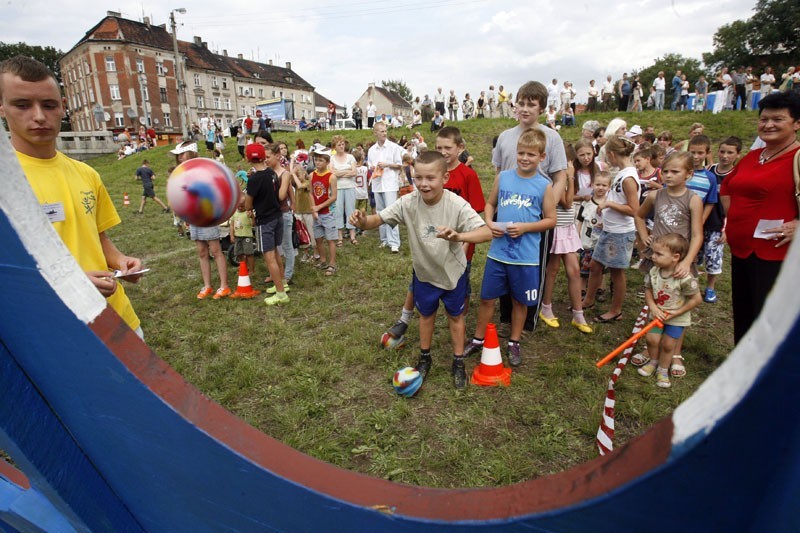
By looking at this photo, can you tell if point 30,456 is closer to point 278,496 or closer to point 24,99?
point 278,496

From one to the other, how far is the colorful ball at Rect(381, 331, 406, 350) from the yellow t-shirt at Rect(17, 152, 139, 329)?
239 centimetres

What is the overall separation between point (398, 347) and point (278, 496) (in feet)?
11.6

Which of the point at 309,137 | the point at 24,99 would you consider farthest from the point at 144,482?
the point at 309,137

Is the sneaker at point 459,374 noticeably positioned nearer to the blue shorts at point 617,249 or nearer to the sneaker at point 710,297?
the blue shorts at point 617,249

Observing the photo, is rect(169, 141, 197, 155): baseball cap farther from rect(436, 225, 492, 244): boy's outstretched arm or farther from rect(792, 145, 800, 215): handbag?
rect(792, 145, 800, 215): handbag

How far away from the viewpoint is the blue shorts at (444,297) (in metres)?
3.73

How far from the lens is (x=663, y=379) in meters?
3.68

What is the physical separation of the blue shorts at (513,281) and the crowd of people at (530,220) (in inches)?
0.4

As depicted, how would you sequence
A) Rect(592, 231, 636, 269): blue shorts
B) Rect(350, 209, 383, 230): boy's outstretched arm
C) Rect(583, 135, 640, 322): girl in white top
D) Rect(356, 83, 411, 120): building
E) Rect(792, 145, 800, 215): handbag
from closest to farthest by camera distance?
Rect(792, 145, 800, 215): handbag
Rect(350, 209, 383, 230): boy's outstretched arm
Rect(583, 135, 640, 322): girl in white top
Rect(592, 231, 636, 269): blue shorts
Rect(356, 83, 411, 120): building

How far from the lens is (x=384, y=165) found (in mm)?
7914

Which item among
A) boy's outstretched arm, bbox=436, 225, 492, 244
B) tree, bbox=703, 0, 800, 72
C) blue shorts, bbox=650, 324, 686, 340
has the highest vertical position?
tree, bbox=703, 0, 800, 72

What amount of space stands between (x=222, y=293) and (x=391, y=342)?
292cm

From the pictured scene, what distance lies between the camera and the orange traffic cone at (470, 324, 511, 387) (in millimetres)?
3697

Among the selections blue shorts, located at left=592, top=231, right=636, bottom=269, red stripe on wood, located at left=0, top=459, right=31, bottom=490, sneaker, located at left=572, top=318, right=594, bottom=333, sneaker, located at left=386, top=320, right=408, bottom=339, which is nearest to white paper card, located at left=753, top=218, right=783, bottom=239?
blue shorts, located at left=592, top=231, right=636, bottom=269
